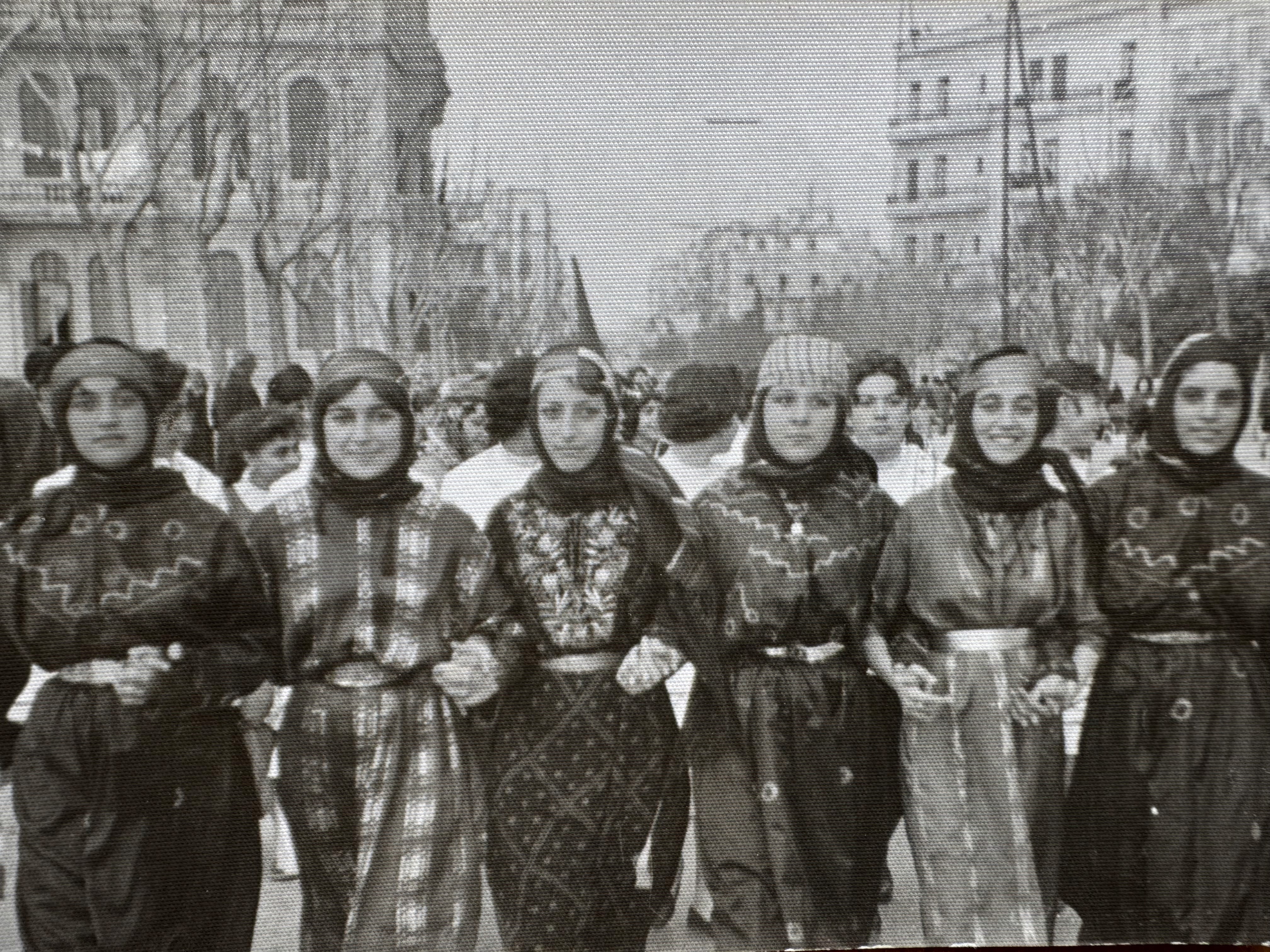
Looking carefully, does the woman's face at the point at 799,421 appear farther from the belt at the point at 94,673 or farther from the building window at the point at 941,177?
the belt at the point at 94,673

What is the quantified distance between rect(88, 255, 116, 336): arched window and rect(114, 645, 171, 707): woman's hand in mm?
776

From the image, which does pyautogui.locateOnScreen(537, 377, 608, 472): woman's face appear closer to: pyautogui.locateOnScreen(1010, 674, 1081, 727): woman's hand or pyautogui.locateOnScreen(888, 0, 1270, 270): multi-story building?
pyautogui.locateOnScreen(888, 0, 1270, 270): multi-story building

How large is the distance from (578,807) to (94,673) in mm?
1231

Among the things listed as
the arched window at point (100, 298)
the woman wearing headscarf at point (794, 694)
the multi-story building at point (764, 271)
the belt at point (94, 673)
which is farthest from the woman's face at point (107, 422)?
the woman wearing headscarf at point (794, 694)

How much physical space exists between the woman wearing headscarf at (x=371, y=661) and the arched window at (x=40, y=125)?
83 centimetres

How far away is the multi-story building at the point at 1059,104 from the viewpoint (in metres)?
3.28

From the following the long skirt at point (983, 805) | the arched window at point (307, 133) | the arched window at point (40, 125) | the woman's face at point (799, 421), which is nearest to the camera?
the arched window at point (40, 125)

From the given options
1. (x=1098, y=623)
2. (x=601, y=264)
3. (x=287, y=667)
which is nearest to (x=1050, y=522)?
(x=1098, y=623)

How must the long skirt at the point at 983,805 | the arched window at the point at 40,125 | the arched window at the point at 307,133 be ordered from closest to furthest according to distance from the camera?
the arched window at the point at 40,125, the arched window at the point at 307,133, the long skirt at the point at 983,805

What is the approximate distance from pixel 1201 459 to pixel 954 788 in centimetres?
109

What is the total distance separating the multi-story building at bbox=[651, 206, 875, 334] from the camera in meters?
3.18

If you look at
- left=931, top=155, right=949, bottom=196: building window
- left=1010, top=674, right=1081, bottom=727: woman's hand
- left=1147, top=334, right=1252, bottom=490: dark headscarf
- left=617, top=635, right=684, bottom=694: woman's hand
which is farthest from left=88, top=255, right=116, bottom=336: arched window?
left=1147, top=334, right=1252, bottom=490: dark headscarf

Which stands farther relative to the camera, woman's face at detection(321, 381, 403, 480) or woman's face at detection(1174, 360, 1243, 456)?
woman's face at detection(1174, 360, 1243, 456)

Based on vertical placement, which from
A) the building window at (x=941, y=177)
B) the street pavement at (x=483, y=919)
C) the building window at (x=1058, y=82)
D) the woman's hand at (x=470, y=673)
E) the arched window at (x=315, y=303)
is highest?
the building window at (x=1058, y=82)
